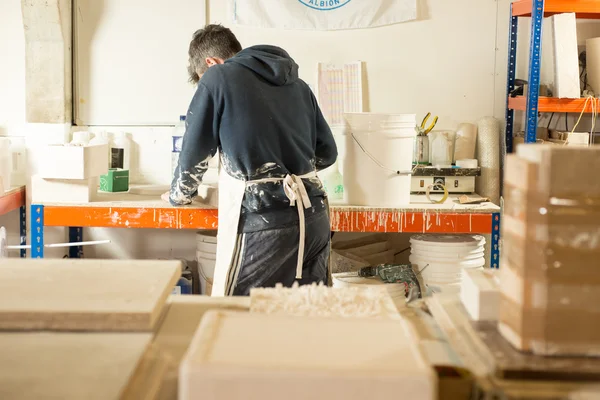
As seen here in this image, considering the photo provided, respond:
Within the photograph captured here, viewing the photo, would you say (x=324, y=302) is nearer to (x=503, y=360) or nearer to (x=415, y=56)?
(x=503, y=360)

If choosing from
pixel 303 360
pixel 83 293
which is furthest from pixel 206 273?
pixel 303 360

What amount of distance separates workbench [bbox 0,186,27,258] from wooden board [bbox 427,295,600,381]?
123 inches

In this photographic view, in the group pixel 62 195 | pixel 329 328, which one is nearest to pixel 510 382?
pixel 329 328

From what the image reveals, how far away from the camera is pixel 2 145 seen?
4.09 meters

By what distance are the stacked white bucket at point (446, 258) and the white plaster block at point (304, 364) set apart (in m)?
2.61

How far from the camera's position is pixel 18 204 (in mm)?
4324

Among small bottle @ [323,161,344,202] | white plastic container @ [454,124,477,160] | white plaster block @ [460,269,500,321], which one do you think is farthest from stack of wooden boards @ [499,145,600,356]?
white plastic container @ [454,124,477,160]

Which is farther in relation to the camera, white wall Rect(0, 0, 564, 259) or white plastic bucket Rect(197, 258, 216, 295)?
white wall Rect(0, 0, 564, 259)

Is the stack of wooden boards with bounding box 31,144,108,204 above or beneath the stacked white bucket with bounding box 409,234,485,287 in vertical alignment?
above

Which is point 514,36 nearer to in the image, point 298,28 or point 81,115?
point 298,28

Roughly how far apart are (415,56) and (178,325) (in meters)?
3.44

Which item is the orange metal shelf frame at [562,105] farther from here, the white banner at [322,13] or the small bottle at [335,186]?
the small bottle at [335,186]

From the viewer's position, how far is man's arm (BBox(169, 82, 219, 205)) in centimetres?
303

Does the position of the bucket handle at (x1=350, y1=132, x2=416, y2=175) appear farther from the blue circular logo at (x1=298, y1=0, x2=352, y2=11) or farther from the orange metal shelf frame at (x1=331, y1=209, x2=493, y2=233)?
the blue circular logo at (x1=298, y1=0, x2=352, y2=11)
